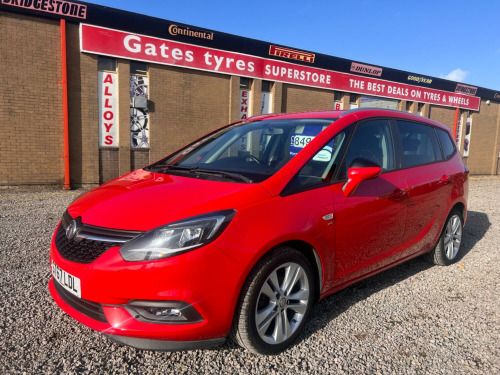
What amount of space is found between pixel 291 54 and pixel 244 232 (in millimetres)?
12340

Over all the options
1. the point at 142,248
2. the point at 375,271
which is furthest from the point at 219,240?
the point at 375,271

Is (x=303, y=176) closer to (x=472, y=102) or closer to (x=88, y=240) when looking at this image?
(x=88, y=240)

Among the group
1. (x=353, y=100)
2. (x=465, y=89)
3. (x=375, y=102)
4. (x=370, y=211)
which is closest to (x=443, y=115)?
(x=465, y=89)

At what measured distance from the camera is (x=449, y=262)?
172 inches

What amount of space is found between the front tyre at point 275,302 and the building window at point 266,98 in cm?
1130

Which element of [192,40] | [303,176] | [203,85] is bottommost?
[303,176]

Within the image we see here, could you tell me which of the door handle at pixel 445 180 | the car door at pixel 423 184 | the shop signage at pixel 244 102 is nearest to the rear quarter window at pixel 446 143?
the car door at pixel 423 184

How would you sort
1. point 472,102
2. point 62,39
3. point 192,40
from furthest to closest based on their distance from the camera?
point 472,102, point 192,40, point 62,39

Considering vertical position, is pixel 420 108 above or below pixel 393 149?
above

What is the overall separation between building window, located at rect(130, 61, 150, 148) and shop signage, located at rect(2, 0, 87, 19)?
5.89 feet

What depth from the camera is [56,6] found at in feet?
30.2

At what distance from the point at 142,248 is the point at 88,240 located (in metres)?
0.44

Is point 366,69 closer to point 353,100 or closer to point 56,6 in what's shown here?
point 353,100

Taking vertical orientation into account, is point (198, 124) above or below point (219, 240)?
above
